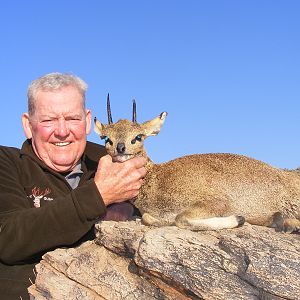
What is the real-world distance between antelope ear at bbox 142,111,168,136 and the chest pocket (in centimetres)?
208

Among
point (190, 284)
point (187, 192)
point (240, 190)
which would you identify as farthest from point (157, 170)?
point (190, 284)

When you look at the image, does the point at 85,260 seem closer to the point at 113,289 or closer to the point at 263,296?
the point at 113,289

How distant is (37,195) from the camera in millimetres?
8758

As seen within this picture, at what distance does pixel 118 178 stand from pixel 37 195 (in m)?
1.63

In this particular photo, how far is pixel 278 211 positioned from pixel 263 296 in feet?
7.65

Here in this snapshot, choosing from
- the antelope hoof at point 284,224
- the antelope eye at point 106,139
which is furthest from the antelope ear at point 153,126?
the antelope hoof at point 284,224

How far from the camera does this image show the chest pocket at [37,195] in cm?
872

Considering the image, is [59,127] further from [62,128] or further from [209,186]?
[209,186]

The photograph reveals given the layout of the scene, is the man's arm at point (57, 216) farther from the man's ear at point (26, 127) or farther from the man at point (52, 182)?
the man's ear at point (26, 127)

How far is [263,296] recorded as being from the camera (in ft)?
22.2

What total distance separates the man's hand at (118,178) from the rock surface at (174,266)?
1.74ft

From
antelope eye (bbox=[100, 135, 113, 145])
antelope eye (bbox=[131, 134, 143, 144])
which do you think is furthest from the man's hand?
antelope eye (bbox=[100, 135, 113, 145])

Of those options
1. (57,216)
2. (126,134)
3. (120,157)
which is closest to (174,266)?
(57,216)

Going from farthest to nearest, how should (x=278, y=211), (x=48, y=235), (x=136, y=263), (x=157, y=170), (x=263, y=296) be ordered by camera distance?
1. (x=157, y=170)
2. (x=278, y=211)
3. (x=48, y=235)
4. (x=136, y=263)
5. (x=263, y=296)
